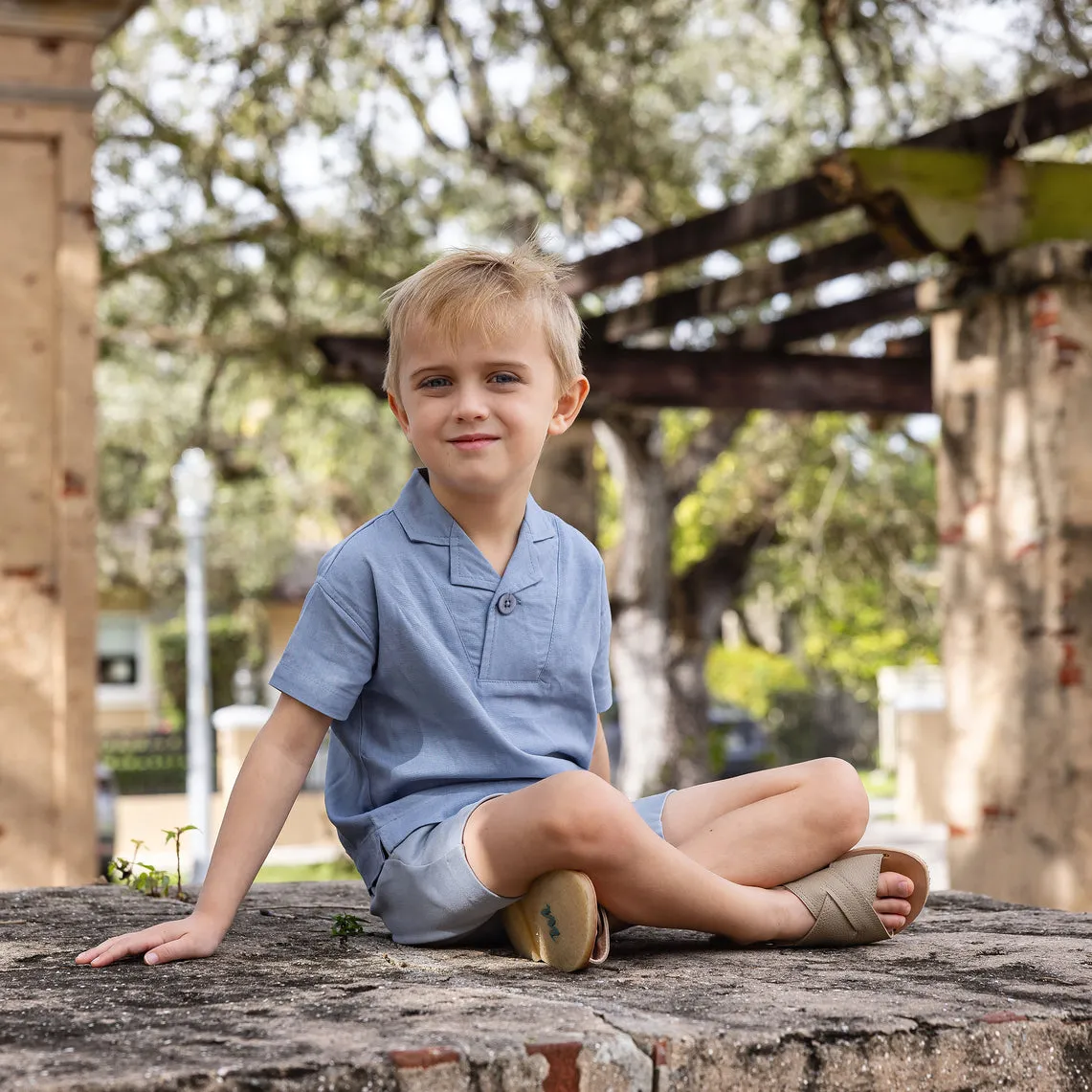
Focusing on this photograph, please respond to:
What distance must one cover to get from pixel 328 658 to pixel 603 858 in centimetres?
58

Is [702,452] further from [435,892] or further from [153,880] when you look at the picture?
[435,892]

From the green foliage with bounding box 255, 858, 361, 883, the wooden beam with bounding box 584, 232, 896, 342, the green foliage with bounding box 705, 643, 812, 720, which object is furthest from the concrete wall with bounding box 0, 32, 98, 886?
the green foliage with bounding box 705, 643, 812, 720

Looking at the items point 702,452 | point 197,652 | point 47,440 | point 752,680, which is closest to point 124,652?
point 752,680

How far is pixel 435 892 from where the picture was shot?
2.35 meters

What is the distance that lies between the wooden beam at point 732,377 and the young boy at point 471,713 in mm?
4283

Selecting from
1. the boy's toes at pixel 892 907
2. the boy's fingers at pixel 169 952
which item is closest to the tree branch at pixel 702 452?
the boy's toes at pixel 892 907

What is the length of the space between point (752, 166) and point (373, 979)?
12.6 meters

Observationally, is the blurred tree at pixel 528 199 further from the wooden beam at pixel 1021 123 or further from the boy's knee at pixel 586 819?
the boy's knee at pixel 586 819

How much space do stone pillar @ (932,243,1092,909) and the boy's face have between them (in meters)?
3.46

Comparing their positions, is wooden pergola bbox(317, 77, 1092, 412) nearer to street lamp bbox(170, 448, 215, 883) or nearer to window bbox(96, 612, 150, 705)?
street lamp bbox(170, 448, 215, 883)

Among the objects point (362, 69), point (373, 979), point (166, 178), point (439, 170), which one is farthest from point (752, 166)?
point (373, 979)

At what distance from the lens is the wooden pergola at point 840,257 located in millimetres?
5297

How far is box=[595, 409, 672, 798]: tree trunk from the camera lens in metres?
13.5

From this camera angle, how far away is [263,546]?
23312 millimetres
